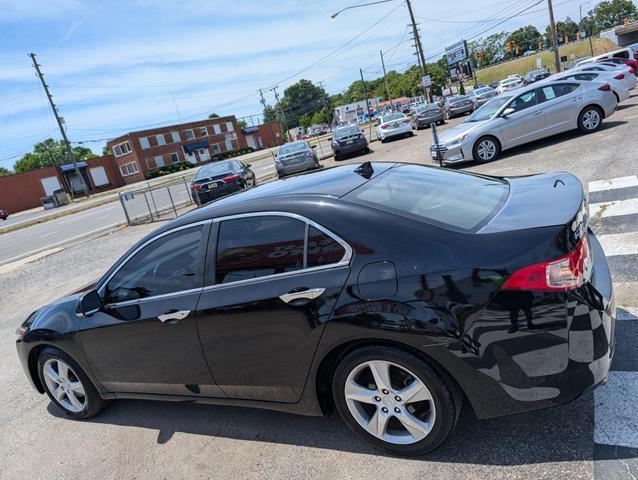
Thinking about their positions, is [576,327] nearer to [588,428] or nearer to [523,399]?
[523,399]

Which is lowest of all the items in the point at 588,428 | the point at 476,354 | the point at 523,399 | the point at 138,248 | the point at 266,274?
the point at 588,428

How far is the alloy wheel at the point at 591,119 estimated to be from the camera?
40.4ft

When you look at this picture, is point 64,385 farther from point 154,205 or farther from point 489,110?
point 154,205

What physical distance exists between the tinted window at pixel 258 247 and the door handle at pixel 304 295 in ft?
0.51

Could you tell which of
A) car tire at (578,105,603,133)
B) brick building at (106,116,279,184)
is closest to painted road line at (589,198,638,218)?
car tire at (578,105,603,133)

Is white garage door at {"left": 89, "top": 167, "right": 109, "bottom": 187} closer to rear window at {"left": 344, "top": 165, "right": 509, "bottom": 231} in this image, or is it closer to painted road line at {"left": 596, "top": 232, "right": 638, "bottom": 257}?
painted road line at {"left": 596, "top": 232, "right": 638, "bottom": 257}

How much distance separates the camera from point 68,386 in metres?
4.14

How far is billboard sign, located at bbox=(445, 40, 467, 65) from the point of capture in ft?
277

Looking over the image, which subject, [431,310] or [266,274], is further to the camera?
[266,274]

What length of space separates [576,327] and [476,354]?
19.5 inches

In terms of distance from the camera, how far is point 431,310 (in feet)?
8.06

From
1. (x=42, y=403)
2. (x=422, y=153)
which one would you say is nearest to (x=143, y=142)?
(x=422, y=153)

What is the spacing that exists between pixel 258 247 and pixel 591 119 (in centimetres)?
1233

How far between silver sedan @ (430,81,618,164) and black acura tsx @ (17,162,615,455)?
907cm
